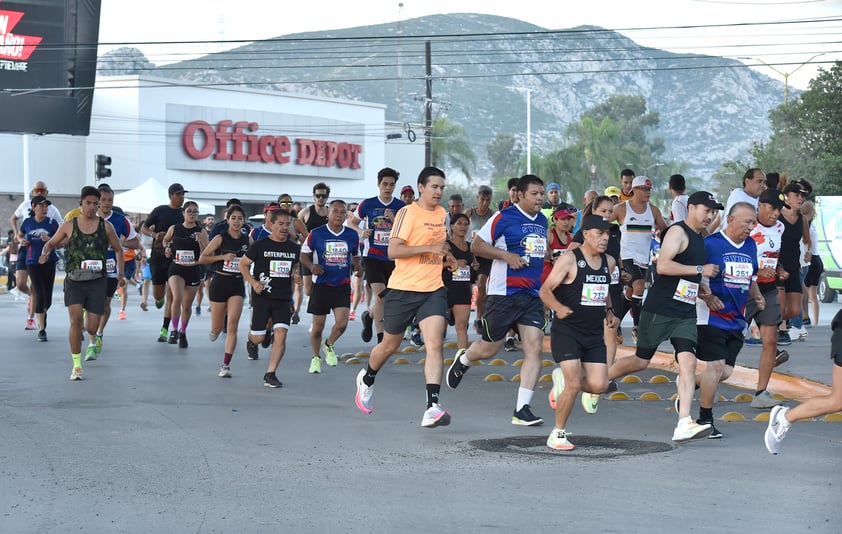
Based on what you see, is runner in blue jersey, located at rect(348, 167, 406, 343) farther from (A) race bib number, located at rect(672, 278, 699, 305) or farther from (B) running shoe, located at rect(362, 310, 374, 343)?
(A) race bib number, located at rect(672, 278, 699, 305)

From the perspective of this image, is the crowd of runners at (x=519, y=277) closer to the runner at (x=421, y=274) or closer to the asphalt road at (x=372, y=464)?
the runner at (x=421, y=274)

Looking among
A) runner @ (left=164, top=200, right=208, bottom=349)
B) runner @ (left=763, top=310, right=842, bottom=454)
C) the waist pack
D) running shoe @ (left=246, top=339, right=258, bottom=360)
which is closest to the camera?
runner @ (left=763, top=310, right=842, bottom=454)

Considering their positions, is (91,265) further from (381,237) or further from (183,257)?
(381,237)

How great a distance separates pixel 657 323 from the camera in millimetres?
9586

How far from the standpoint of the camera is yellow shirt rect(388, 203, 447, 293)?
10.1 metres

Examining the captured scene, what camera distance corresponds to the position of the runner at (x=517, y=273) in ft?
33.5

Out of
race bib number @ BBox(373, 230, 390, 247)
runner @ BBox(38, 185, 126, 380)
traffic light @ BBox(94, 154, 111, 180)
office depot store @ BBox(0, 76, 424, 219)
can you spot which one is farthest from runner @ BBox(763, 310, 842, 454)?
office depot store @ BBox(0, 76, 424, 219)

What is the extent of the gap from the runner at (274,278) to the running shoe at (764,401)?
4.47m

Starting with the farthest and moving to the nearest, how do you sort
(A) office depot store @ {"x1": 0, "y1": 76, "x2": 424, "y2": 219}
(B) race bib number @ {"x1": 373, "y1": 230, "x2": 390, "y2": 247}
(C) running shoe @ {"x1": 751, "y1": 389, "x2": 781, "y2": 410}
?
(A) office depot store @ {"x1": 0, "y1": 76, "x2": 424, "y2": 219}, (B) race bib number @ {"x1": 373, "y1": 230, "x2": 390, "y2": 247}, (C) running shoe @ {"x1": 751, "y1": 389, "x2": 781, "y2": 410}

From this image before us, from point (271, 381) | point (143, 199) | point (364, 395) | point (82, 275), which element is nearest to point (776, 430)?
point (364, 395)

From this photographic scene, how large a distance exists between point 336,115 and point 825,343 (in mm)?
49839

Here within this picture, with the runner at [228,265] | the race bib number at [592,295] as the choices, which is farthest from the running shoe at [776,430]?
the runner at [228,265]

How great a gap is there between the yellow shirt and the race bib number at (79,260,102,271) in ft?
14.4

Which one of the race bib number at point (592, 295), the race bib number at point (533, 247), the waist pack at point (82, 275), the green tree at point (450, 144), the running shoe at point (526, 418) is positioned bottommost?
the running shoe at point (526, 418)
